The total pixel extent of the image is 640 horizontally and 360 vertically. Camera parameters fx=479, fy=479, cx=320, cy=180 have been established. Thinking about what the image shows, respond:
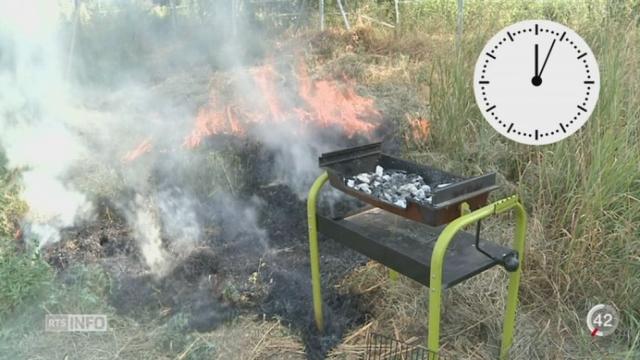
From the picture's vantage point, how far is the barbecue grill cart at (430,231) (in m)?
1.84

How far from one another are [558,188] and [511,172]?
2.25 ft

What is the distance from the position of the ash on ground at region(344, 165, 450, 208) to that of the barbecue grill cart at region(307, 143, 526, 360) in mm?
39

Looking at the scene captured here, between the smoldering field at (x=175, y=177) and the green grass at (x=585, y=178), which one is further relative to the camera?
the smoldering field at (x=175, y=177)

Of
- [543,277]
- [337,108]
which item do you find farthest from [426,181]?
[337,108]

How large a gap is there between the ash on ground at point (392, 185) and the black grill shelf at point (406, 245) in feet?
0.58

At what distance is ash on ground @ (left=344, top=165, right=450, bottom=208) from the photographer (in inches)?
84.9

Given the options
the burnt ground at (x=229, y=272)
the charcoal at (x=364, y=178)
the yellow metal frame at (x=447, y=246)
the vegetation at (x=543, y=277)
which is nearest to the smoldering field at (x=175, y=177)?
the burnt ground at (x=229, y=272)

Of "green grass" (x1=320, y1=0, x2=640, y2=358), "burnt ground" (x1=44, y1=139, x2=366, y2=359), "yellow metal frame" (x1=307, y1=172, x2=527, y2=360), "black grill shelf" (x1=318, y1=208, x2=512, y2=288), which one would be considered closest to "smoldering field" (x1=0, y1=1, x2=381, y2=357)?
"burnt ground" (x1=44, y1=139, x2=366, y2=359)

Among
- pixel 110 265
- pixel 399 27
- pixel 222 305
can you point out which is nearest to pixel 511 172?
pixel 222 305

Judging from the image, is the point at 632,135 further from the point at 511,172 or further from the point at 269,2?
the point at 269,2

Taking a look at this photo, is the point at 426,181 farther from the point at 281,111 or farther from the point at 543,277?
the point at 281,111

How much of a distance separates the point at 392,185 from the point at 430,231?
0.97 ft

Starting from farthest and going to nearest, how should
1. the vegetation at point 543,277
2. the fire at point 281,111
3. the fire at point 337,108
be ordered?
1. the fire at point 337,108
2. the fire at point 281,111
3. the vegetation at point 543,277

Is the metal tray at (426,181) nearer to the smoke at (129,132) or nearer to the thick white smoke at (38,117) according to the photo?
the smoke at (129,132)
